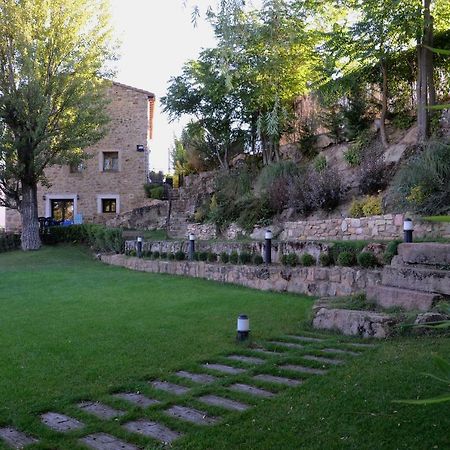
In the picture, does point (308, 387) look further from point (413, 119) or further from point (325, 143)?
point (325, 143)

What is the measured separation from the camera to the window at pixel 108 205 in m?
26.7

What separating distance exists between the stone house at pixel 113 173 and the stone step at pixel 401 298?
20.9 meters

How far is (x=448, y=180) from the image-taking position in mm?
8875

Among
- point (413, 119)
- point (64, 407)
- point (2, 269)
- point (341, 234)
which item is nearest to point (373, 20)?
point (413, 119)

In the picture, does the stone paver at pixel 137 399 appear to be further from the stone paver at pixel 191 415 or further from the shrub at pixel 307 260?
the shrub at pixel 307 260

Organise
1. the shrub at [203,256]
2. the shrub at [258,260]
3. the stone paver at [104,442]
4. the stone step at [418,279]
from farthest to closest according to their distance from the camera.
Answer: the shrub at [203,256] → the shrub at [258,260] → the stone step at [418,279] → the stone paver at [104,442]

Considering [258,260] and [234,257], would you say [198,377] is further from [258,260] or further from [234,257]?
[234,257]

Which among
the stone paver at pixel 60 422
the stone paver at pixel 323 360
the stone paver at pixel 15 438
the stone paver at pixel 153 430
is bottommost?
the stone paver at pixel 15 438

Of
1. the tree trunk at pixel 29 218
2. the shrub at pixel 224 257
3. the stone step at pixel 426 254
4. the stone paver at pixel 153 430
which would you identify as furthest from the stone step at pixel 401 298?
the tree trunk at pixel 29 218

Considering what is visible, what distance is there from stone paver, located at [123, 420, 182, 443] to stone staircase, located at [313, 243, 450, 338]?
2.85 m

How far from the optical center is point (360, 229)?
9844 mm

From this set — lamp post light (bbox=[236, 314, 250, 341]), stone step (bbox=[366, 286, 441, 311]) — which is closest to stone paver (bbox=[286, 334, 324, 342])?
lamp post light (bbox=[236, 314, 250, 341])

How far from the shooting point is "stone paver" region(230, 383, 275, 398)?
3.91 meters

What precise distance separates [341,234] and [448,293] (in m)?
4.57
